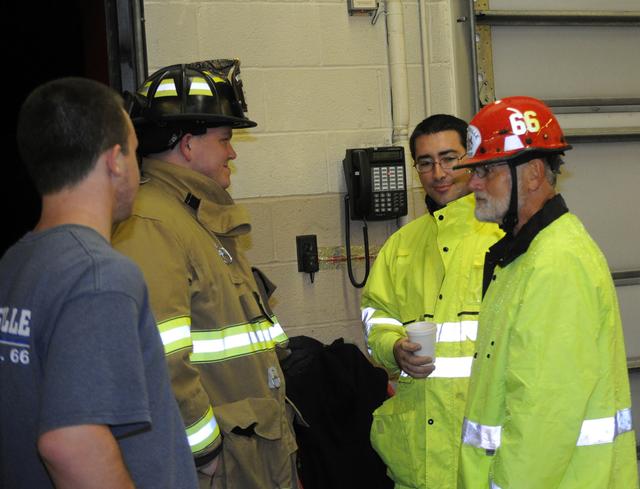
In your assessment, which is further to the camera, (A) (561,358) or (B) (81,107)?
(A) (561,358)

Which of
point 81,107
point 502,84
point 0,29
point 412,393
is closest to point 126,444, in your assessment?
point 81,107

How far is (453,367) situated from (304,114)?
1.59 meters

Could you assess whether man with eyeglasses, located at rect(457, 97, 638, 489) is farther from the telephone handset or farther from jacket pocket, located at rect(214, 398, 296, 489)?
the telephone handset

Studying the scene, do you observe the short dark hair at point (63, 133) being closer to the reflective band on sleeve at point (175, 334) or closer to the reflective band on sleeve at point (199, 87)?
the reflective band on sleeve at point (175, 334)

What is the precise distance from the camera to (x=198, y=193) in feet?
7.96

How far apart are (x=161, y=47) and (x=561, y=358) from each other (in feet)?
7.72

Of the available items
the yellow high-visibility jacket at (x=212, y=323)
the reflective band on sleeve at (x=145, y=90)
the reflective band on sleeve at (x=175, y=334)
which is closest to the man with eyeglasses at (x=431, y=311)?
the yellow high-visibility jacket at (x=212, y=323)

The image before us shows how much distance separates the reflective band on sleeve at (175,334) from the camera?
80.3 inches

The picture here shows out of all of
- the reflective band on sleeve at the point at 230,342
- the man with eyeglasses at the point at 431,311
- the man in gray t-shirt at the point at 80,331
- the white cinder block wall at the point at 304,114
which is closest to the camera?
the man in gray t-shirt at the point at 80,331

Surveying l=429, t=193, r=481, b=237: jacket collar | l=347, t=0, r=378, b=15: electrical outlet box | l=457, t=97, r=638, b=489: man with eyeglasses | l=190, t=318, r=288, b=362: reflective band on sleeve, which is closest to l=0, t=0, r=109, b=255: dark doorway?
l=347, t=0, r=378, b=15: electrical outlet box

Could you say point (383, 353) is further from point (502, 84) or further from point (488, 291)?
point (502, 84)

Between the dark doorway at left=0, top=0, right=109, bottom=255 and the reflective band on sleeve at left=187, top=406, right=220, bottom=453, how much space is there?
2.82m

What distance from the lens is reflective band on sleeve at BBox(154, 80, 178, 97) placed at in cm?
245

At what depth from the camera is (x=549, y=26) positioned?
409 cm
